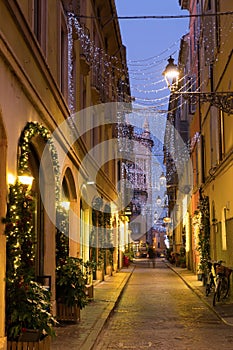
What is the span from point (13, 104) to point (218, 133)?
1231 cm

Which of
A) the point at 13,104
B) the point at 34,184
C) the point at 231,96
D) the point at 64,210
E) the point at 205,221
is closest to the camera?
the point at 13,104

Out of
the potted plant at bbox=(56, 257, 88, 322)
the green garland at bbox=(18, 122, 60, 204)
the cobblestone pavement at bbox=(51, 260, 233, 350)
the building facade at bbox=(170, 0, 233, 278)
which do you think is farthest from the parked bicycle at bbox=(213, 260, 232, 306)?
the green garland at bbox=(18, 122, 60, 204)

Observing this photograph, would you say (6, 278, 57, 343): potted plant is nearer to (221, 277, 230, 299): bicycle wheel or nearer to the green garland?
Result: the green garland

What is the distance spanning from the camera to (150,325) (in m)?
14.0

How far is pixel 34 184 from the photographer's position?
43.9 ft

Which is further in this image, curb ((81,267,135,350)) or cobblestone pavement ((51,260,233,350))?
cobblestone pavement ((51,260,233,350))

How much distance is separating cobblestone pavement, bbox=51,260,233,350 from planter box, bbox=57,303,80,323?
248mm

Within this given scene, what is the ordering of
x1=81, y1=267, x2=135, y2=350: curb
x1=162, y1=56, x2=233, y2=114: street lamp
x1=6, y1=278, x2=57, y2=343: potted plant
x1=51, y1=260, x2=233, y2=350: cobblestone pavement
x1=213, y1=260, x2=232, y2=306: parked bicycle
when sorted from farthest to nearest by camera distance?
1. x1=213, y1=260, x2=232, y2=306: parked bicycle
2. x1=162, y1=56, x2=233, y2=114: street lamp
3. x1=51, y1=260, x2=233, y2=350: cobblestone pavement
4. x1=81, y1=267, x2=135, y2=350: curb
5. x1=6, y1=278, x2=57, y2=343: potted plant

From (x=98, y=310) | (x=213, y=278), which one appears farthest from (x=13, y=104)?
(x=213, y=278)

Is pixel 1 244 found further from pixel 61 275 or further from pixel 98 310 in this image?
pixel 98 310

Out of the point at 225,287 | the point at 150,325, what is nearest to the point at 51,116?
the point at 150,325

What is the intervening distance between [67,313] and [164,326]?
7.24 ft

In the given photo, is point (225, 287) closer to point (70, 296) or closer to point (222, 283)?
point (222, 283)

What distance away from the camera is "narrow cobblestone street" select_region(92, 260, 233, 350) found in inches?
451
